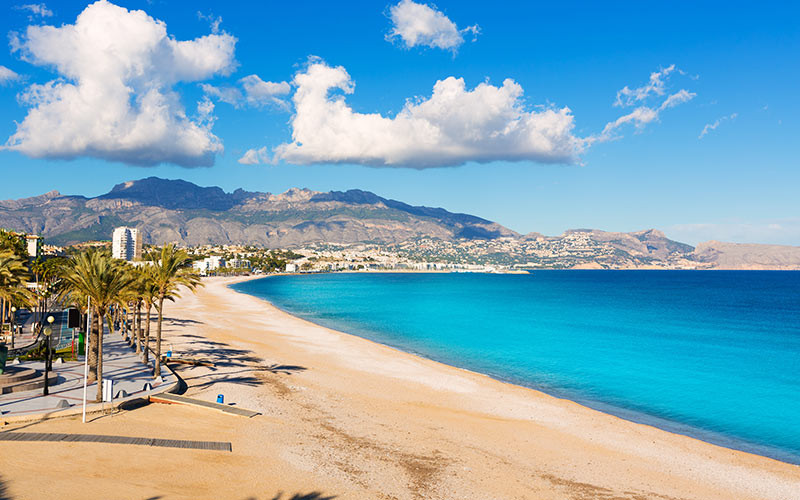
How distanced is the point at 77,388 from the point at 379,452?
15.3m

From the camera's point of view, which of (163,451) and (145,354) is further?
(145,354)

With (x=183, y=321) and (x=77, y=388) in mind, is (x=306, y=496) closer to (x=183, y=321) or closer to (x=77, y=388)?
(x=77, y=388)

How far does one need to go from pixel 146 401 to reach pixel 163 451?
654cm

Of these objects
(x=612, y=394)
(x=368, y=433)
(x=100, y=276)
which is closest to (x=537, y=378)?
(x=612, y=394)

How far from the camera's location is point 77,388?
23562mm

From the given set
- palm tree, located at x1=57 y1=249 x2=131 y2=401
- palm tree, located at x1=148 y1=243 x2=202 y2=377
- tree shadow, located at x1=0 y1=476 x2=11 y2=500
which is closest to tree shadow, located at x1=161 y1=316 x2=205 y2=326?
palm tree, located at x1=148 y1=243 x2=202 y2=377

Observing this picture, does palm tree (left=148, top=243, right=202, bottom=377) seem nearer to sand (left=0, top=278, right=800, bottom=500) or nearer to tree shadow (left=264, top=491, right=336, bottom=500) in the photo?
sand (left=0, top=278, right=800, bottom=500)

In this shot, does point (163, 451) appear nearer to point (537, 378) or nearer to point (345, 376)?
point (345, 376)

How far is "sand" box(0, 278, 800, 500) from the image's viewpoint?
48.5 ft

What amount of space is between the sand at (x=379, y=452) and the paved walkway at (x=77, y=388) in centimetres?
116

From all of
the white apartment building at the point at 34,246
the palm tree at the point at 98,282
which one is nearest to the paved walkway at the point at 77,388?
the palm tree at the point at 98,282

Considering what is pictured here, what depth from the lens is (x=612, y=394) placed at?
114 feet

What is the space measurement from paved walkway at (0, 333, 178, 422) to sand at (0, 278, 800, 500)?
1.16 m

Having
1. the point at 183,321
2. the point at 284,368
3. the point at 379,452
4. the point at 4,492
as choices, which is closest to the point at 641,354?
the point at 284,368
